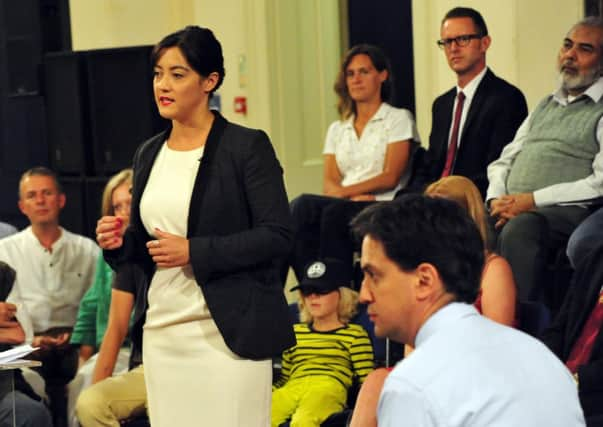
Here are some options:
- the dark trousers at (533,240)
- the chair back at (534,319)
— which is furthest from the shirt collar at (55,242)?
the chair back at (534,319)

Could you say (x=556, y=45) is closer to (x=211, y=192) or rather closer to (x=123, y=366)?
(x=123, y=366)

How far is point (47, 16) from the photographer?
898 cm

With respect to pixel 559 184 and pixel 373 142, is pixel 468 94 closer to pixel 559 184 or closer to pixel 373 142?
pixel 373 142

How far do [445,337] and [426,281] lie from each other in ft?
0.36

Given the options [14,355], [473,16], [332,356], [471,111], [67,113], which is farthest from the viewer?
[67,113]

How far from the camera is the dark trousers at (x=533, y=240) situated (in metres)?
4.77

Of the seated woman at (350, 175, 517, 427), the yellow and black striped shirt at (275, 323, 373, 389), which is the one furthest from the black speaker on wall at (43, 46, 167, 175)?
the seated woman at (350, 175, 517, 427)

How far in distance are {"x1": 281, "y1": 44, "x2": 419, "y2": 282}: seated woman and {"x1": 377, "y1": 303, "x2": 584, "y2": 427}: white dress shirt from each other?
12.6 ft

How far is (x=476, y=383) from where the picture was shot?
1754 mm

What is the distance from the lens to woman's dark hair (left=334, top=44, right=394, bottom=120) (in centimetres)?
590

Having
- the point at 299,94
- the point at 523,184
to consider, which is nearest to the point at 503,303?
the point at 523,184

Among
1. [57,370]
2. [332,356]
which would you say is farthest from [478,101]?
[57,370]

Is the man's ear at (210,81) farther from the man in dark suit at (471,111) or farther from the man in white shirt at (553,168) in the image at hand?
the man in dark suit at (471,111)

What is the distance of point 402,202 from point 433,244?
0.10 m
